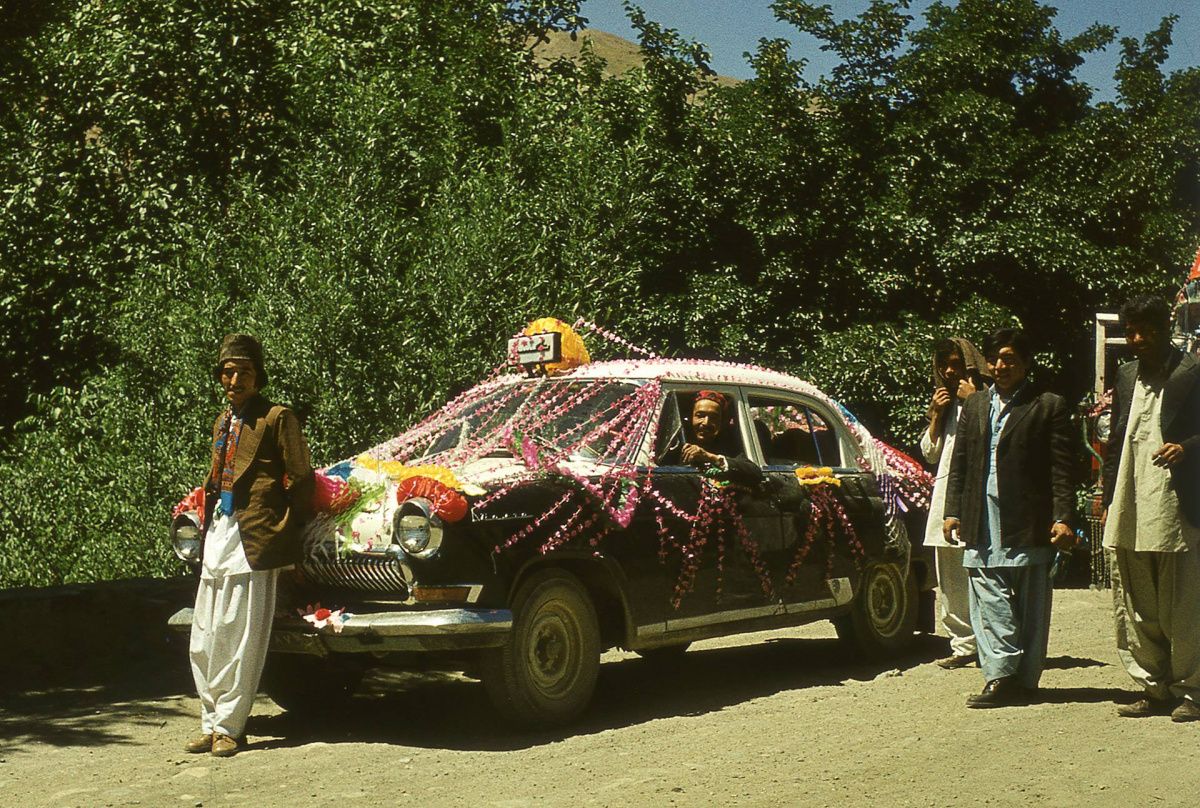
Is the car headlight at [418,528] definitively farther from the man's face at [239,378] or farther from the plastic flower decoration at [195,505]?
the plastic flower decoration at [195,505]

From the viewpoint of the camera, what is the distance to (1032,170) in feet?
70.1

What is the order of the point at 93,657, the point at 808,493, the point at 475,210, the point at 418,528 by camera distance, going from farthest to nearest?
the point at 475,210 < the point at 93,657 < the point at 808,493 < the point at 418,528

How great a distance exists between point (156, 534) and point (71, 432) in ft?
21.1

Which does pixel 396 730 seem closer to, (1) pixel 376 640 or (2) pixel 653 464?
(1) pixel 376 640

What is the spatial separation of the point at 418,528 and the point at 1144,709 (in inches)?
142

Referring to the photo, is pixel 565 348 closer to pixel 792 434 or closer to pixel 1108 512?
pixel 792 434

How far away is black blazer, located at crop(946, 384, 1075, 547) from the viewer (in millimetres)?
7867

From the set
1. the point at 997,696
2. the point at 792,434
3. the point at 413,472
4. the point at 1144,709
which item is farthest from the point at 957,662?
the point at 413,472

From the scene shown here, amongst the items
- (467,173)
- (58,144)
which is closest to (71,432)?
(58,144)

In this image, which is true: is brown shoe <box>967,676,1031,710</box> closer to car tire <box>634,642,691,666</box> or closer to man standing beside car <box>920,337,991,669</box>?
man standing beside car <box>920,337,991,669</box>

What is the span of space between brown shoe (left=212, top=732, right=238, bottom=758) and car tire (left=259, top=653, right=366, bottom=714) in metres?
0.82

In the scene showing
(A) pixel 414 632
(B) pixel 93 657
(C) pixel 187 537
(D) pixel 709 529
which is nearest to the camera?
(A) pixel 414 632

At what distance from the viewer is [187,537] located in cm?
770

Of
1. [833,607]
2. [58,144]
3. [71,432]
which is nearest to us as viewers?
[833,607]
